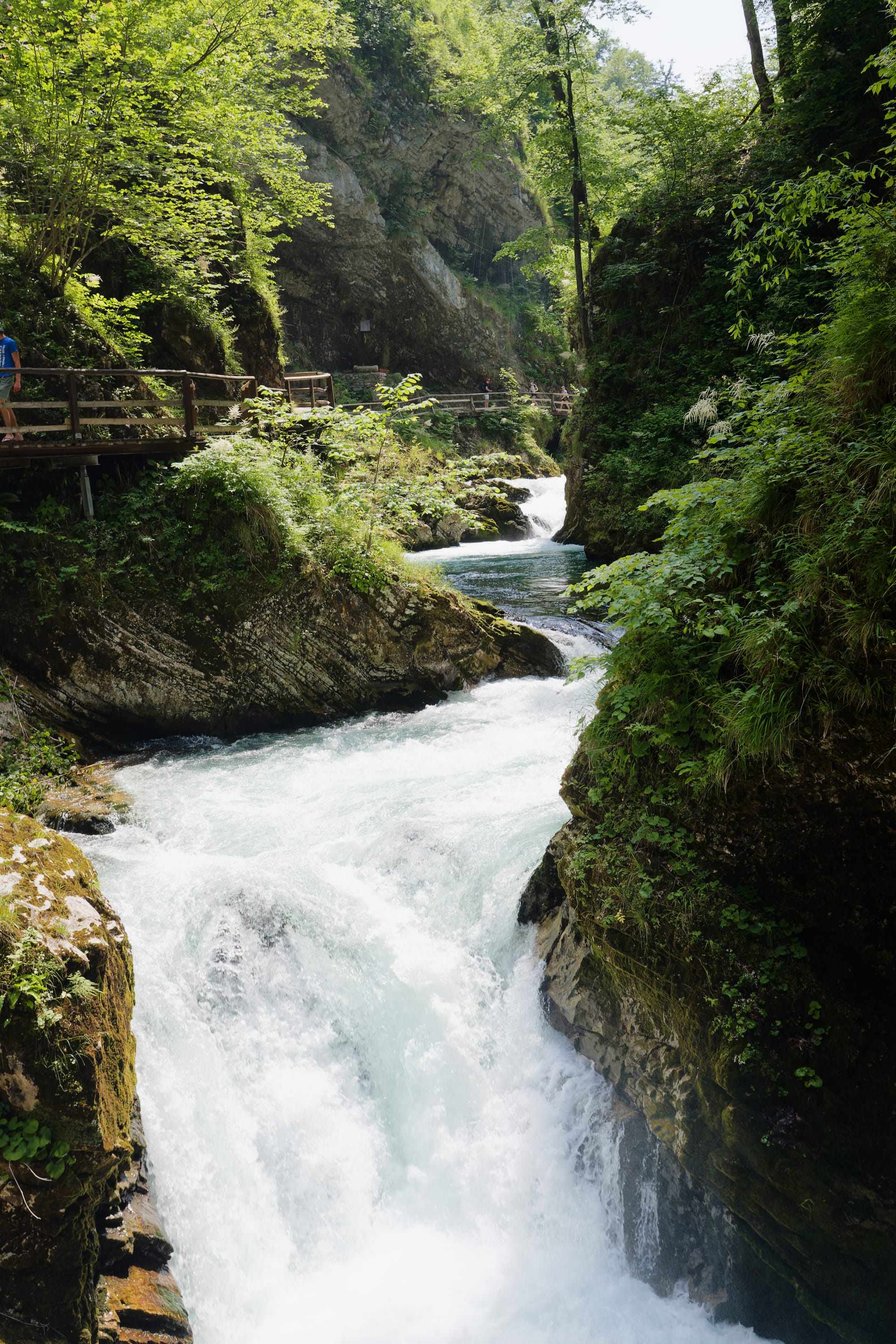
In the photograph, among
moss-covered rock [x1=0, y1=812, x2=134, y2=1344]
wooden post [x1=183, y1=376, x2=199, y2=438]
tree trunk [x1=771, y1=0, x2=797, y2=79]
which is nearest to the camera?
moss-covered rock [x1=0, y1=812, x2=134, y2=1344]

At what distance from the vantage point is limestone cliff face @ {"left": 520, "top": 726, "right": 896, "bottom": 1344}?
3520mm

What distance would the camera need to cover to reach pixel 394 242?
3031cm

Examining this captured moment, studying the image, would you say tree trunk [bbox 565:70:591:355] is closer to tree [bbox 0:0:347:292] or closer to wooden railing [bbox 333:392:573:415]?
tree [bbox 0:0:347:292]

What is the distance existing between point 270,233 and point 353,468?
22.2m

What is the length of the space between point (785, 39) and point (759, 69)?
1.96 feet

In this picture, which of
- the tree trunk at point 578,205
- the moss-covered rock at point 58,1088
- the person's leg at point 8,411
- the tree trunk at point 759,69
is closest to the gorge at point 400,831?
the moss-covered rock at point 58,1088

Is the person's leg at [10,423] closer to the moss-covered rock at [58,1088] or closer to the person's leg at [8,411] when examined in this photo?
the person's leg at [8,411]

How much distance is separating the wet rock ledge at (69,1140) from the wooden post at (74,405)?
6.01 metres

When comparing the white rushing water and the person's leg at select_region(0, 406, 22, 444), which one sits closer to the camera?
the white rushing water

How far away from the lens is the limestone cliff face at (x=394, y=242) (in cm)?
2898

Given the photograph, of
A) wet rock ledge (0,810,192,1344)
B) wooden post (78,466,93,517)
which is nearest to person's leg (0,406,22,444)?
wooden post (78,466,93,517)

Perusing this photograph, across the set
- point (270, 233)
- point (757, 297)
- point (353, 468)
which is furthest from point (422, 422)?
point (353, 468)

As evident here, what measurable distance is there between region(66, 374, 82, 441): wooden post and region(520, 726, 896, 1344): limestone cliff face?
794cm

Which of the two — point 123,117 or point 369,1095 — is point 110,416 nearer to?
point 123,117
